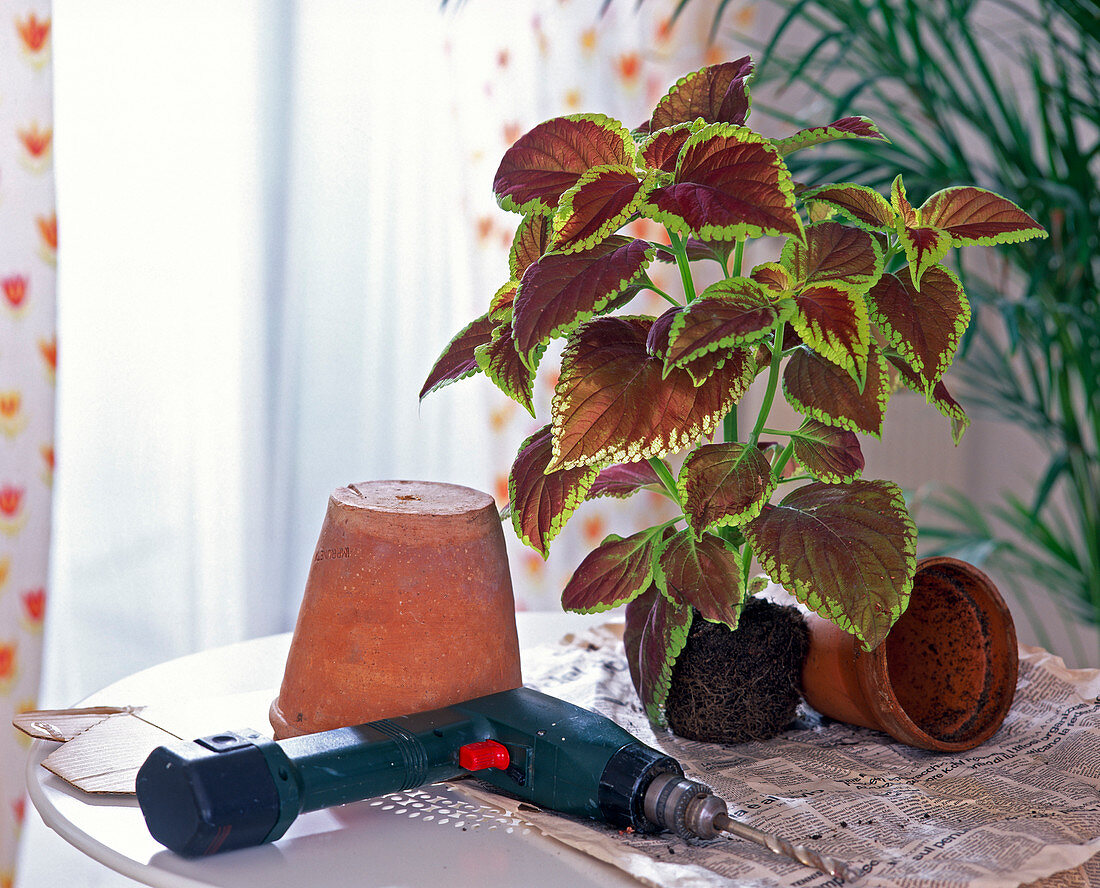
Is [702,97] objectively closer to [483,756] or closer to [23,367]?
[483,756]

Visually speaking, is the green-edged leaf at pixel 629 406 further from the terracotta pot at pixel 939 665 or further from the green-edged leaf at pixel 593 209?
the terracotta pot at pixel 939 665

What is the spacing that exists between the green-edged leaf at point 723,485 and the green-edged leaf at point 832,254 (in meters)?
0.11

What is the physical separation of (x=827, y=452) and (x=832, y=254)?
126mm

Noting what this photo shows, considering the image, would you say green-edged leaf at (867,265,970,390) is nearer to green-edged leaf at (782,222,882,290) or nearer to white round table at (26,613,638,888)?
green-edged leaf at (782,222,882,290)

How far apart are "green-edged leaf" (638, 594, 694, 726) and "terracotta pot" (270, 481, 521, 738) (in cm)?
11

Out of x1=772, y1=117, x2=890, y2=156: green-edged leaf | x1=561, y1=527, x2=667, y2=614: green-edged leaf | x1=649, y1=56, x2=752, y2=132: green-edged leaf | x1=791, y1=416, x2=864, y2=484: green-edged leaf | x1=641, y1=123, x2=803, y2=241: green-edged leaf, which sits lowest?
x1=561, y1=527, x2=667, y2=614: green-edged leaf

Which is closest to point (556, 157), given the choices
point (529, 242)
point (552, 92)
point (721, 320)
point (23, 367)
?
point (529, 242)

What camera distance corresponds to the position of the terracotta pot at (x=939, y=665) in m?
0.74

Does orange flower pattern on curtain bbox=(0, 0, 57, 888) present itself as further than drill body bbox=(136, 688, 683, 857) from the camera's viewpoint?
Yes

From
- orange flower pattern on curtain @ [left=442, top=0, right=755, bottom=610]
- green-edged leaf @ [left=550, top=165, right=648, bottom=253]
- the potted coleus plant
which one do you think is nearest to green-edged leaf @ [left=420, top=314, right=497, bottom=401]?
the potted coleus plant

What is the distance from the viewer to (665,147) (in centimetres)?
67

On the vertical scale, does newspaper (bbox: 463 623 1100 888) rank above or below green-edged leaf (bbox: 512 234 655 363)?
below

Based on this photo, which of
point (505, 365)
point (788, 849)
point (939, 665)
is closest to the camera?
point (788, 849)

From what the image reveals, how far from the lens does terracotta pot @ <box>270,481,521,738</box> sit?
26.5 inches
